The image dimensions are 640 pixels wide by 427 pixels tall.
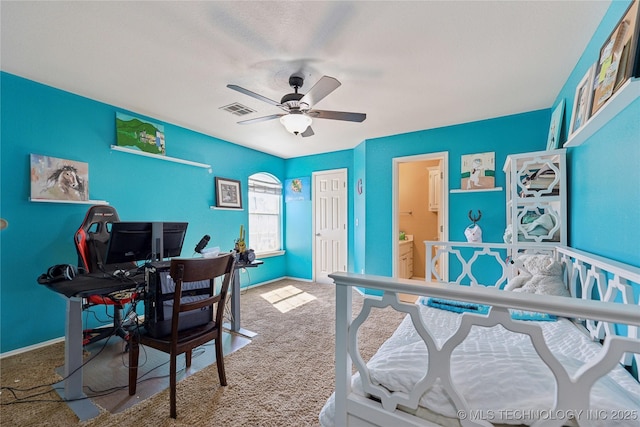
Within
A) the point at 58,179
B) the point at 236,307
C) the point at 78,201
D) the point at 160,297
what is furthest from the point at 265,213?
the point at 160,297

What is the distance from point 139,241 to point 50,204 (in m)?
1.42

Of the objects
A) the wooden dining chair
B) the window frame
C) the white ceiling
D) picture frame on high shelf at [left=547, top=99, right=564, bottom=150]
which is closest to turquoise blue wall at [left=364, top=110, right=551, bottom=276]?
the white ceiling

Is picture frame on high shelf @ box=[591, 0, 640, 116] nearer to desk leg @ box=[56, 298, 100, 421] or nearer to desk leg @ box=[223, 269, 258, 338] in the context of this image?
desk leg @ box=[223, 269, 258, 338]

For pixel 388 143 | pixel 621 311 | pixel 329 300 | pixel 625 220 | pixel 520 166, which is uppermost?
pixel 388 143

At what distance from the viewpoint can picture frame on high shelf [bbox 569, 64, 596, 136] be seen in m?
1.59

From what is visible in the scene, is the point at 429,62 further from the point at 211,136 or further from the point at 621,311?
the point at 211,136

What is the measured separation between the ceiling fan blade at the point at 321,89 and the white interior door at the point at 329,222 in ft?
8.77

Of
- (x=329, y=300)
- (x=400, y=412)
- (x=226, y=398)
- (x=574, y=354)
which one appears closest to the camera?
(x=400, y=412)

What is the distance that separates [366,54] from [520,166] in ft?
5.66

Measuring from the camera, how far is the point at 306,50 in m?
1.93

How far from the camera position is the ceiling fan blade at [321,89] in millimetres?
1841

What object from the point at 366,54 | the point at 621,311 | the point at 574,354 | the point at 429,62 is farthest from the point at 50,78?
the point at 574,354

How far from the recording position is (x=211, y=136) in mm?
3947

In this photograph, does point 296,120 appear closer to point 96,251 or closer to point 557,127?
point 96,251
